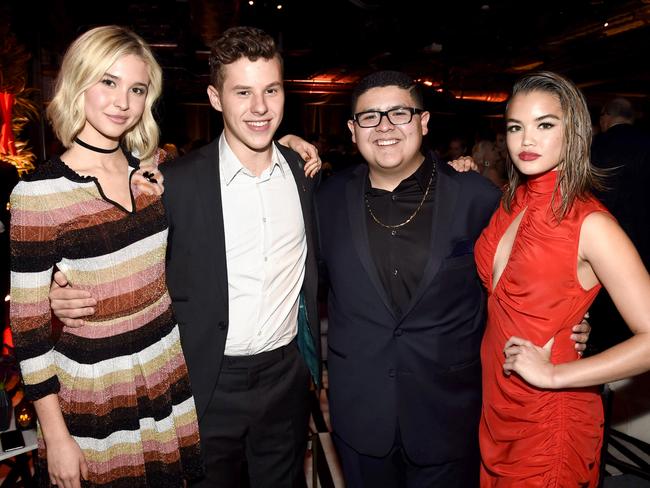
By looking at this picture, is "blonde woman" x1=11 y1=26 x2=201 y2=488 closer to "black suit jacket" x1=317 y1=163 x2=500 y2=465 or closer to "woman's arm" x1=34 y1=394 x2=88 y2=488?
"woman's arm" x1=34 y1=394 x2=88 y2=488

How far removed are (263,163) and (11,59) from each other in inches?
154

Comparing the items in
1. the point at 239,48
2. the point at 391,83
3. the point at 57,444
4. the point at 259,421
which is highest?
the point at 239,48

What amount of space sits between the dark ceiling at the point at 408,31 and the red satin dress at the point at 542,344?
5057 mm

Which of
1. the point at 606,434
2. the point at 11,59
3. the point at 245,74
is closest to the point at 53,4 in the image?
the point at 11,59

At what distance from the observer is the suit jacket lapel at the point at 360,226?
1.86 meters

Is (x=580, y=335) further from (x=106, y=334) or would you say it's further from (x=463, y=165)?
(x=106, y=334)

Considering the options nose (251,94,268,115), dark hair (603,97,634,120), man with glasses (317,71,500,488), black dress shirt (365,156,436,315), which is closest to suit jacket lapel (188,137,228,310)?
nose (251,94,268,115)

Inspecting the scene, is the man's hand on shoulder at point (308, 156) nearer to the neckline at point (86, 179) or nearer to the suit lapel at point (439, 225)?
the suit lapel at point (439, 225)

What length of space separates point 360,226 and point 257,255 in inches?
15.9

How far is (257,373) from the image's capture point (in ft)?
6.49

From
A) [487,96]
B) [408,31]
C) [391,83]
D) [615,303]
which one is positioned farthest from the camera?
[487,96]

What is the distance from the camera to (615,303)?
1.47m

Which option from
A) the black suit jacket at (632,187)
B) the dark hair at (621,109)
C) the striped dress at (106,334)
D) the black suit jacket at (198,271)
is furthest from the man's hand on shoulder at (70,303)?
the dark hair at (621,109)

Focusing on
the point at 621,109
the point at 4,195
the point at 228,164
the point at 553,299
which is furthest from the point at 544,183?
the point at 4,195
